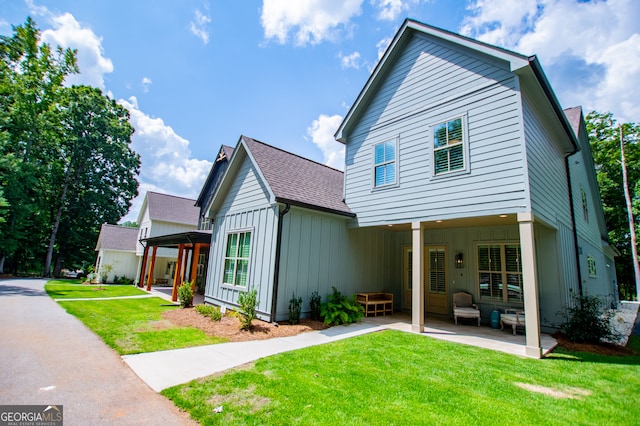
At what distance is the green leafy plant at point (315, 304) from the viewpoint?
846 cm

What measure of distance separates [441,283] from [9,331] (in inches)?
484

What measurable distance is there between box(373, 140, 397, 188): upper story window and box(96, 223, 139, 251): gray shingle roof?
2548 cm

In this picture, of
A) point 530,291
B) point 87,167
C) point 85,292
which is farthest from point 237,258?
point 87,167

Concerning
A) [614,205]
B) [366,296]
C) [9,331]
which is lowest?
[9,331]

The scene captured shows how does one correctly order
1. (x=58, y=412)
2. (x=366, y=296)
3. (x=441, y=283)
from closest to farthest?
(x=58, y=412)
(x=366, y=296)
(x=441, y=283)

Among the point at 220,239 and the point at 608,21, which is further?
the point at 220,239

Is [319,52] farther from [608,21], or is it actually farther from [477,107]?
[608,21]

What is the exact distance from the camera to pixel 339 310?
8406 millimetres

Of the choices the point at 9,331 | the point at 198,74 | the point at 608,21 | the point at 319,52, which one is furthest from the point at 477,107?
the point at 9,331

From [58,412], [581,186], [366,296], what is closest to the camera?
[58,412]

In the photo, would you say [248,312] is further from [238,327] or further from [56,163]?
[56,163]

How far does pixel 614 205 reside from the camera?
24.3 metres

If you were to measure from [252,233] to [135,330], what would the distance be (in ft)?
13.1

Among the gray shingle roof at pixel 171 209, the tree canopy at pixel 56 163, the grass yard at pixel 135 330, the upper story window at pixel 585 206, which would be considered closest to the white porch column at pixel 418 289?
the grass yard at pixel 135 330
